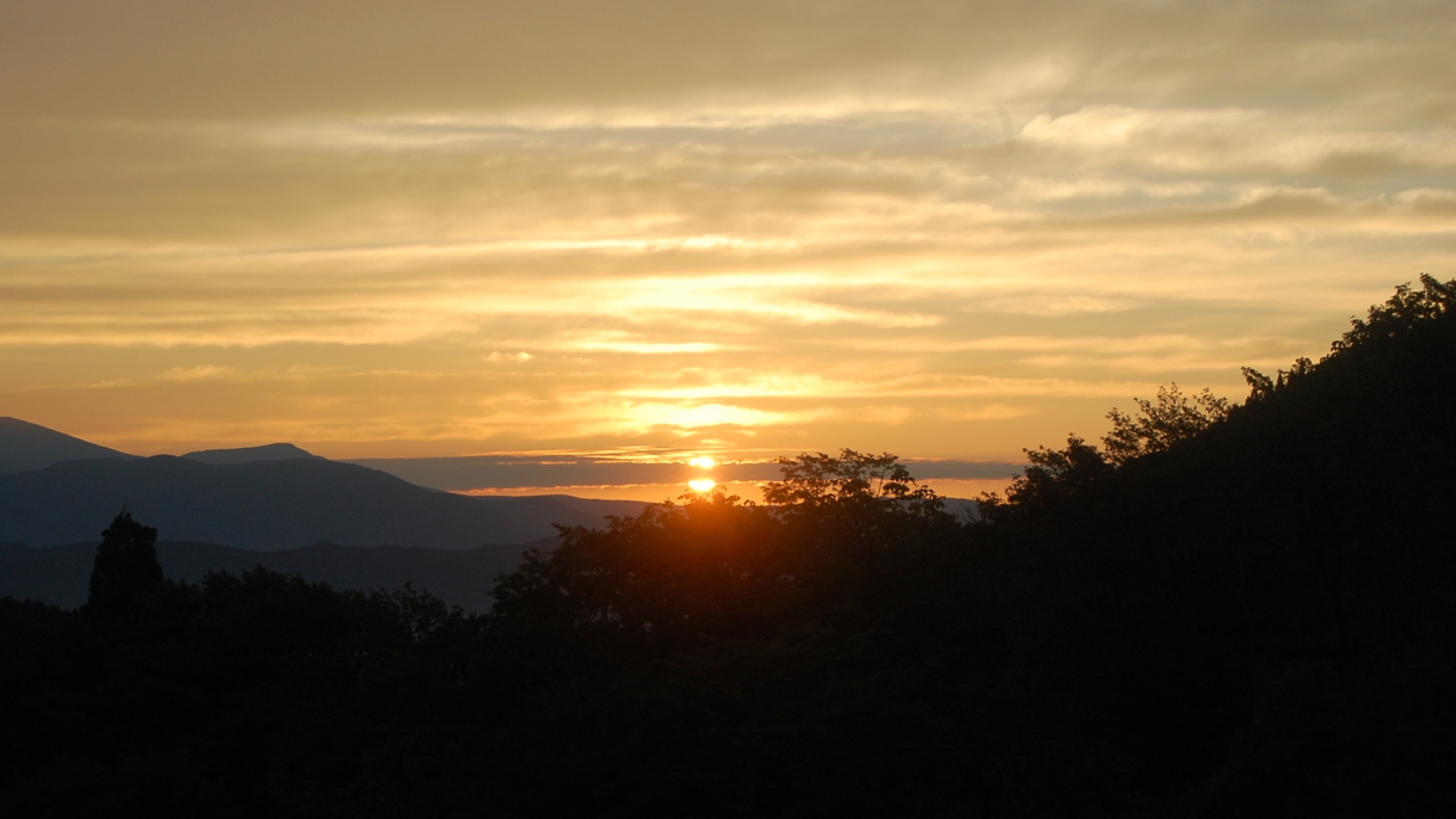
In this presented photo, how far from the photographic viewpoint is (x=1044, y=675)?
26266 mm

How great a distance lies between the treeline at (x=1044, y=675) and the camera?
22.8 metres

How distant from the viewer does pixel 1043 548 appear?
91.8 feet

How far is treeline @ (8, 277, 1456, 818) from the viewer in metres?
22.8

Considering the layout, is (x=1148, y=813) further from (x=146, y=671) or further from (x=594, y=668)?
(x=146, y=671)

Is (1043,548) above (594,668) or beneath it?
above

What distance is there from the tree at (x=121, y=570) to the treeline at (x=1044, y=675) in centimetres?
1657

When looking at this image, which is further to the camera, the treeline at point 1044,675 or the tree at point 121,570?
the tree at point 121,570

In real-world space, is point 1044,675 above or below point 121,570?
below

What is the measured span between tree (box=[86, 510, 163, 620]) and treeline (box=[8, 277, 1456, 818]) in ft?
54.4

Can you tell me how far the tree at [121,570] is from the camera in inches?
2020

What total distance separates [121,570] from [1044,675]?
143ft

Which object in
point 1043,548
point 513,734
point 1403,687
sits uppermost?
point 1043,548

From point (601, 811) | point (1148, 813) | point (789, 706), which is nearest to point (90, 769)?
point (601, 811)

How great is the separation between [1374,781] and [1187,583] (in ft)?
21.0
